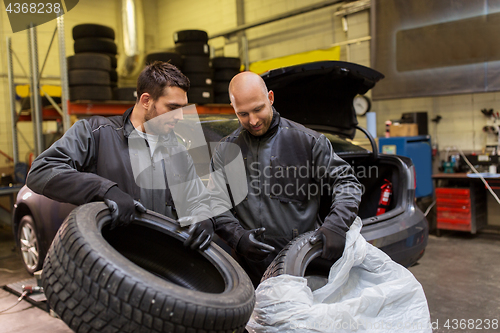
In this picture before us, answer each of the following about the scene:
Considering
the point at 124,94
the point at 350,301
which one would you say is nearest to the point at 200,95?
the point at 124,94

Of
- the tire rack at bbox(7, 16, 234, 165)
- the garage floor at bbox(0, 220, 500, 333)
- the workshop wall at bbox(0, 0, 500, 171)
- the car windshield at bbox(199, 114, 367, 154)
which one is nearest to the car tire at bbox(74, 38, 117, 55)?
the tire rack at bbox(7, 16, 234, 165)

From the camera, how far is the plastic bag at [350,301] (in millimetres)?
1278

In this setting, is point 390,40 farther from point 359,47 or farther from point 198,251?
point 198,251

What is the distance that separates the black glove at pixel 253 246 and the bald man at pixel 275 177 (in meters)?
0.08

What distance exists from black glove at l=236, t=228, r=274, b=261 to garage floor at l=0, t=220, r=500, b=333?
1490mm

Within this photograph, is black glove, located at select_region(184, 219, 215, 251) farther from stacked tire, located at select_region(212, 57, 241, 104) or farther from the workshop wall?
stacked tire, located at select_region(212, 57, 241, 104)

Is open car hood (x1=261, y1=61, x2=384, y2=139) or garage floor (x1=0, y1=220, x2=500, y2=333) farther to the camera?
garage floor (x1=0, y1=220, x2=500, y2=333)

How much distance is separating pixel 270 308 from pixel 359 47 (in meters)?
5.80

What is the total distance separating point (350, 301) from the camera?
137 centimetres

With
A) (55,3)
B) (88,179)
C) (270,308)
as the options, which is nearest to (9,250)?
(55,3)

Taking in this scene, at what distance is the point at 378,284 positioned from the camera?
4.96ft

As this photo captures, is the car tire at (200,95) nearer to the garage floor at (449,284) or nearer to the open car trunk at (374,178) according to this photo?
the garage floor at (449,284)

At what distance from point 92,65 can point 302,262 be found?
4.44 m

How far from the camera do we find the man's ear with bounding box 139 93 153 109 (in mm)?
1650
